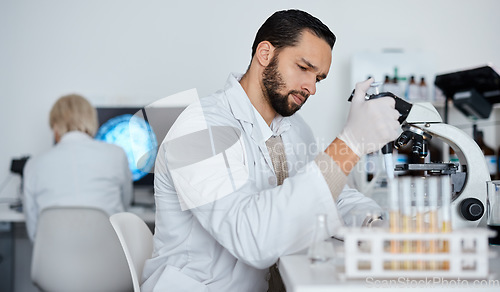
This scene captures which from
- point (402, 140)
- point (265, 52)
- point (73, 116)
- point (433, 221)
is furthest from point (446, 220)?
point (73, 116)

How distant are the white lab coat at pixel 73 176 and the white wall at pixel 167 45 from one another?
61 cm

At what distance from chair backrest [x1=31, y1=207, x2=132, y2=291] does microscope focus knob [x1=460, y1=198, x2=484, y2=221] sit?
1277 mm

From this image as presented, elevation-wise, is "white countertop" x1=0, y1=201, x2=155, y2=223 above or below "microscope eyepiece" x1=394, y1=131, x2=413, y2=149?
below

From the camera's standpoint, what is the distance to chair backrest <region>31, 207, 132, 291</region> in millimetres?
1783

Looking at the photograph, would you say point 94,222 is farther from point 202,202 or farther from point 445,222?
point 445,222

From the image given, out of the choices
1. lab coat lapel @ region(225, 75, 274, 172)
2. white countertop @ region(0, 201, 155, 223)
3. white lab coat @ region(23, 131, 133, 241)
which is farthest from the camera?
white countertop @ region(0, 201, 155, 223)

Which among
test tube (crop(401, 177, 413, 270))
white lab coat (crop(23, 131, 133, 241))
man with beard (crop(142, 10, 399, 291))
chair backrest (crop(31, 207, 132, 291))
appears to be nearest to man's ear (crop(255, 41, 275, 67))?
man with beard (crop(142, 10, 399, 291))

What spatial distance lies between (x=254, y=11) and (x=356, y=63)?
2.12 feet

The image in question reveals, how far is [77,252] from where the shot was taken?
71.6 inches

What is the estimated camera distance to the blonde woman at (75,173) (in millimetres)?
2004

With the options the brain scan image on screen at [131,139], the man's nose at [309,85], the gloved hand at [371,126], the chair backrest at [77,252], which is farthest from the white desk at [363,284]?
the brain scan image on screen at [131,139]

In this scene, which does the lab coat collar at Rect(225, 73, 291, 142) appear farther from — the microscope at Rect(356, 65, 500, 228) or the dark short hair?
the microscope at Rect(356, 65, 500, 228)

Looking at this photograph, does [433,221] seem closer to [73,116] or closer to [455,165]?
[455,165]

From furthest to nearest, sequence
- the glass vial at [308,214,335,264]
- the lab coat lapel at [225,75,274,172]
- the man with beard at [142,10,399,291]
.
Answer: the lab coat lapel at [225,75,274,172]
the man with beard at [142,10,399,291]
the glass vial at [308,214,335,264]
